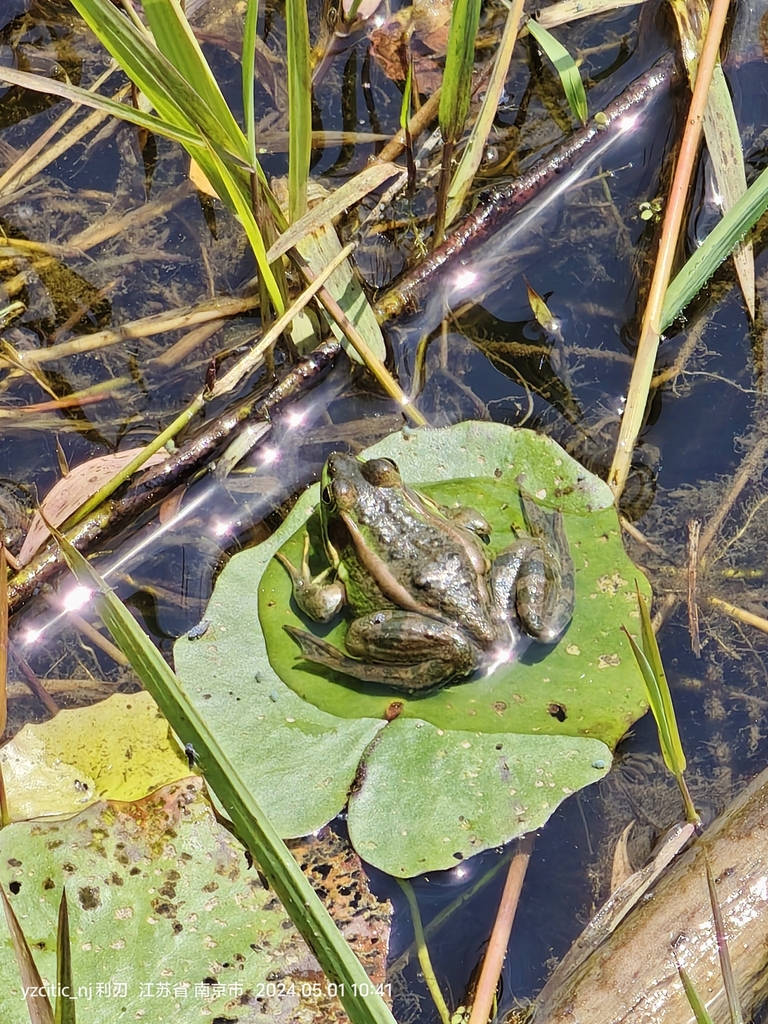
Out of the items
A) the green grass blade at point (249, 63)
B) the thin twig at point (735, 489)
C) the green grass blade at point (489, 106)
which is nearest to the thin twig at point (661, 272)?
the thin twig at point (735, 489)

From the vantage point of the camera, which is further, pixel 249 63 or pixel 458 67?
pixel 458 67

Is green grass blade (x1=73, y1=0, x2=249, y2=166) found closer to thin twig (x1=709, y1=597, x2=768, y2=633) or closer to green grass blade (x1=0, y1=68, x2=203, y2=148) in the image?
green grass blade (x1=0, y1=68, x2=203, y2=148)

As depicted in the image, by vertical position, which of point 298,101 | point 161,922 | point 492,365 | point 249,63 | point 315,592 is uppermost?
point 249,63

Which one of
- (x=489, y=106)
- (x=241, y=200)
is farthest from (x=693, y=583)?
(x=241, y=200)

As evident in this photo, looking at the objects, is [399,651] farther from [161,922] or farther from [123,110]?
[123,110]

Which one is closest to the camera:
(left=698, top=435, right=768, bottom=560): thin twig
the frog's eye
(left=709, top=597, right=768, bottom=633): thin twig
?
the frog's eye

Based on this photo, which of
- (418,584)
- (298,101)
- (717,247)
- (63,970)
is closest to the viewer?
(63,970)

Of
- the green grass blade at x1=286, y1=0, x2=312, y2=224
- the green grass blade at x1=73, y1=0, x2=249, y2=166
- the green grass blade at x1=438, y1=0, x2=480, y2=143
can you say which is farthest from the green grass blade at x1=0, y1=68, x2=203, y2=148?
the green grass blade at x1=438, y1=0, x2=480, y2=143
